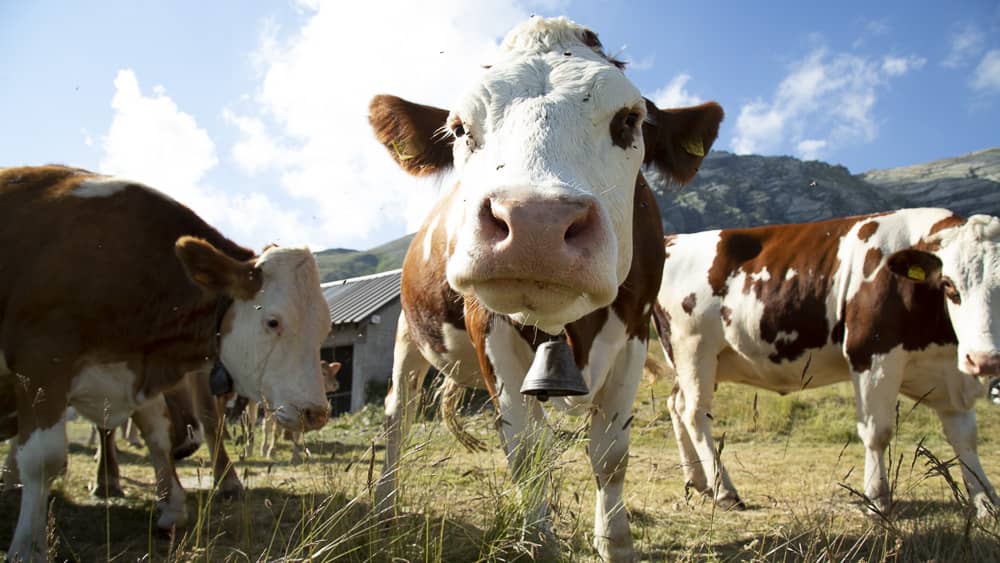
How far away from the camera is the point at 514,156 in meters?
2.36

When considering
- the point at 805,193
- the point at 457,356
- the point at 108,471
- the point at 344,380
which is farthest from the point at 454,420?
the point at 805,193

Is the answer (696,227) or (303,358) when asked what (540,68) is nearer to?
(303,358)

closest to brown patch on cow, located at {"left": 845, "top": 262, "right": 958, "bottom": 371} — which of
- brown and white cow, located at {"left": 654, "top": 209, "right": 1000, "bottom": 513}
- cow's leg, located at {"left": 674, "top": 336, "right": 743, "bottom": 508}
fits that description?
brown and white cow, located at {"left": 654, "top": 209, "right": 1000, "bottom": 513}

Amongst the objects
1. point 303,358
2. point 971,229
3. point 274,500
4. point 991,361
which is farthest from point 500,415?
point 971,229

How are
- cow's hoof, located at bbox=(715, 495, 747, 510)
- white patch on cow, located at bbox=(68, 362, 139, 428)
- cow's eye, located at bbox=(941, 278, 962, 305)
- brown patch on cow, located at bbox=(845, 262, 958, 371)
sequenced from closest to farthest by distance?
white patch on cow, located at bbox=(68, 362, 139, 428) → cow's eye, located at bbox=(941, 278, 962, 305) → cow's hoof, located at bbox=(715, 495, 747, 510) → brown patch on cow, located at bbox=(845, 262, 958, 371)

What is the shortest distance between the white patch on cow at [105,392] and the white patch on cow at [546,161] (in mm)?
2796

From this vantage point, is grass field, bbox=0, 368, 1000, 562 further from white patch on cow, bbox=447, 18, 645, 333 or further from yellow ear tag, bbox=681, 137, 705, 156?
yellow ear tag, bbox=681, 137, 705, 156

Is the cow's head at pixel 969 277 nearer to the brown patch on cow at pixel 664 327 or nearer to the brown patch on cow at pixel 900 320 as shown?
the brown patch on cow at pixel 900 320

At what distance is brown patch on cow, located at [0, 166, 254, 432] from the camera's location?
417cm

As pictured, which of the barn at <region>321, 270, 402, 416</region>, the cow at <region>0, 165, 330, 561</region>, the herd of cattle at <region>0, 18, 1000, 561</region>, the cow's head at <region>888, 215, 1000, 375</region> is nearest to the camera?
the herd of cattle at <region>0, 18, 1000, 561</region>

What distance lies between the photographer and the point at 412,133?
3912 millimetres

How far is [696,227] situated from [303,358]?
446ft

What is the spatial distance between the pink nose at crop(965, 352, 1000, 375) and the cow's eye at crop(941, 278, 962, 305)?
46 centimetres

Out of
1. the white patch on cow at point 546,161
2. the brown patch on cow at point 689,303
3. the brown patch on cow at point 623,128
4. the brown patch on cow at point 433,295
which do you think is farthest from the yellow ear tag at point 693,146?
the brown patch on cow at point 689,303
